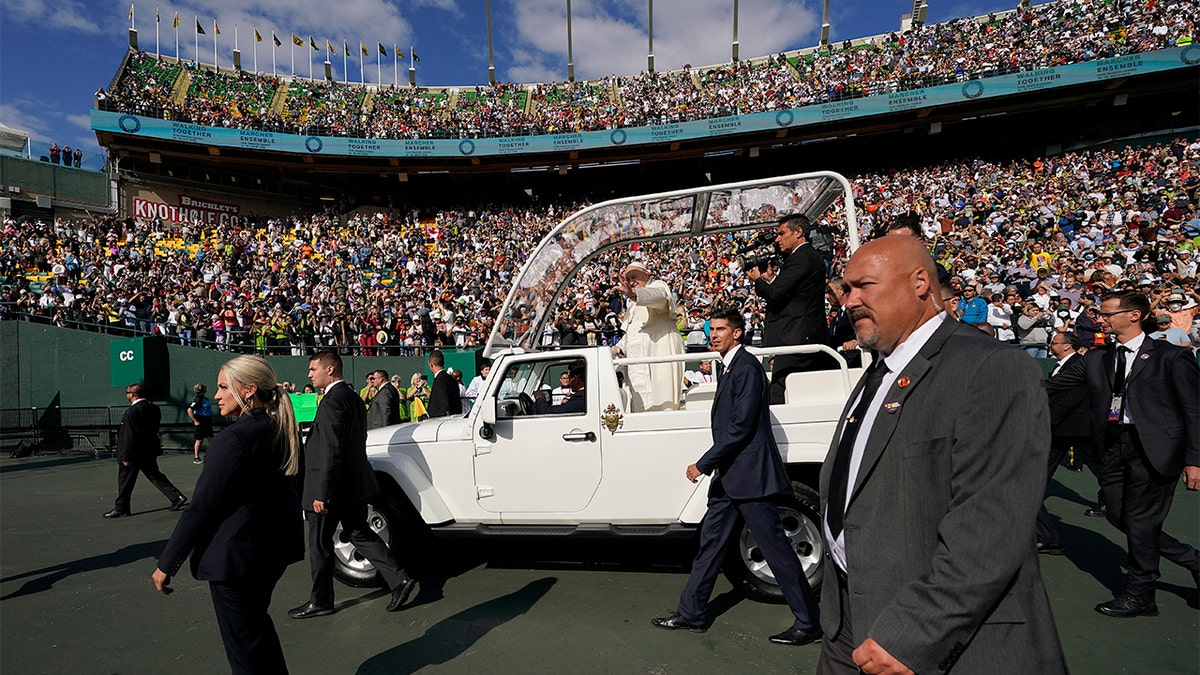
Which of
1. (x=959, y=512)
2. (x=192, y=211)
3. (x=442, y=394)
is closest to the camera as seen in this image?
(x=959, y=512)

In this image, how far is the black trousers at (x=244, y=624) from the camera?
297 cm

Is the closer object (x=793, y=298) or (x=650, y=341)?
(x=793, y=298)

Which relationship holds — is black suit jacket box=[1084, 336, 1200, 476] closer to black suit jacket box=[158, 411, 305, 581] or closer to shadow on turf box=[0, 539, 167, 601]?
black suit jacket box=[158, 411, 305, 581]

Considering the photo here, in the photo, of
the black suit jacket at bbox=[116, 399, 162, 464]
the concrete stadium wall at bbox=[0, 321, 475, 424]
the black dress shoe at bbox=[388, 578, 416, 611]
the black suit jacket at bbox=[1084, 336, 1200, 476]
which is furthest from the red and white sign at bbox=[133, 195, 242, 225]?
the black suit jacket at bbox=[1084, 336, 1200, 476]

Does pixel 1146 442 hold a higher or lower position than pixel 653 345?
lower

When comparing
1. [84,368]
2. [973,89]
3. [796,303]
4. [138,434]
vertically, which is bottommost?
[138,434]

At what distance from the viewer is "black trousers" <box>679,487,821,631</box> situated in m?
3.76

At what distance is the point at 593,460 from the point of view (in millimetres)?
4773

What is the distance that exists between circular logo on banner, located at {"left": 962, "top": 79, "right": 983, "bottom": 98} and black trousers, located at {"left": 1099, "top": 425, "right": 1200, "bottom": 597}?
82.4ft

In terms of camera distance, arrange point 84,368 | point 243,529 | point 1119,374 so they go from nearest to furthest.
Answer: point 243,529
point 1119,374
point 84,368

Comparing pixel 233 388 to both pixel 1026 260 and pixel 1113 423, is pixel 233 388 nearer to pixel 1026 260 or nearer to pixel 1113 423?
pixel 1113 423

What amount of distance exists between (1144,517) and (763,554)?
8.21ft

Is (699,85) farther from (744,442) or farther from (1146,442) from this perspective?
(744,442)

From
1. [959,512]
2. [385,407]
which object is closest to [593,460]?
[959,512]
